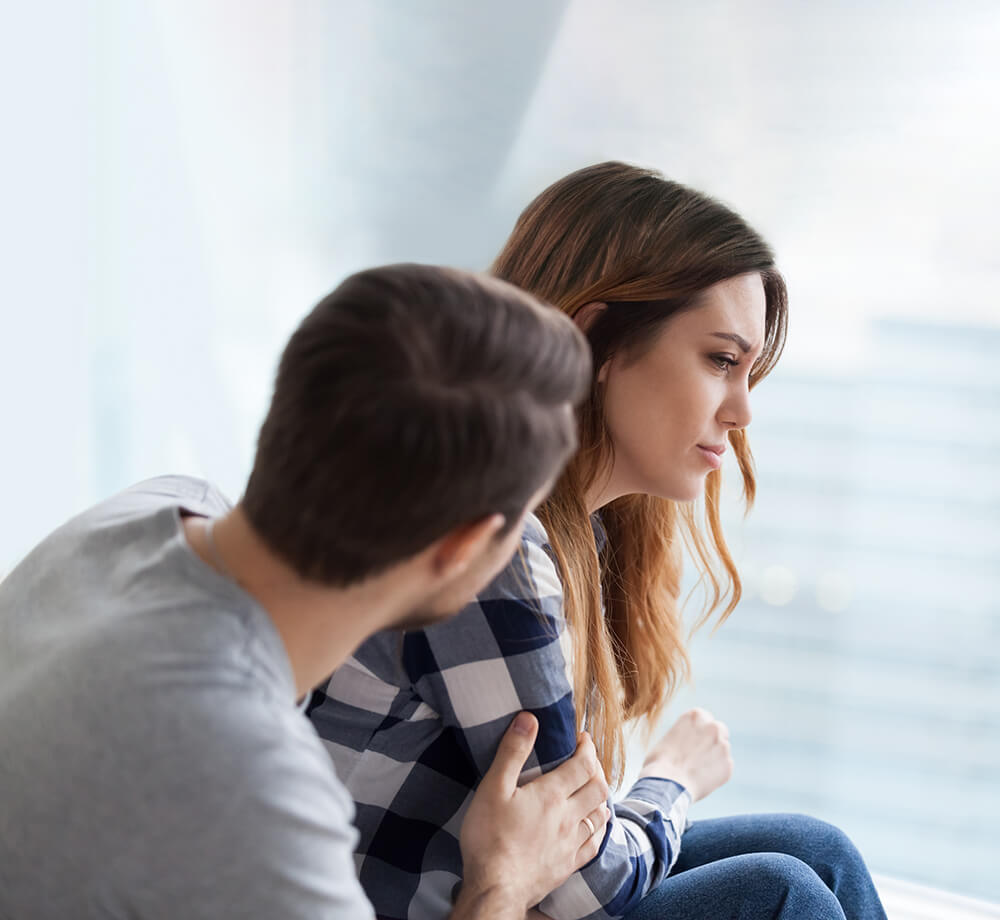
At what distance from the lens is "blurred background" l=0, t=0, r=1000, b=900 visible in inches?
63.0

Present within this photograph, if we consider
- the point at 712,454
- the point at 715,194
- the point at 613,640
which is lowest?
→ the point at 613,640

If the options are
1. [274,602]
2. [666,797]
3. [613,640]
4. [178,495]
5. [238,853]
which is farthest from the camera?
[613,640]

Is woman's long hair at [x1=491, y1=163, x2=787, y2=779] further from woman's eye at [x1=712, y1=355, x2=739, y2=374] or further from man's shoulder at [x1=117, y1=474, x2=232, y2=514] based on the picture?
man's shoulder at [x1=117, y1=474, x2=232, y2=514]

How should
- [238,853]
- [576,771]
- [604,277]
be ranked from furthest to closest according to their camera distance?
[604,277], [576,771], [238,853]

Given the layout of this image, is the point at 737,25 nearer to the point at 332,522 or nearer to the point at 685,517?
the point at 685,517

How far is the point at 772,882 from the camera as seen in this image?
1019mm

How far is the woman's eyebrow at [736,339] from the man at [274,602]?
46 centimetres

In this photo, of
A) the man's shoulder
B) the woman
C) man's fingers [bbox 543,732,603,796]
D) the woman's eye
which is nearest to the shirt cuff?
the woman

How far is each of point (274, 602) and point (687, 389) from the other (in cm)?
60

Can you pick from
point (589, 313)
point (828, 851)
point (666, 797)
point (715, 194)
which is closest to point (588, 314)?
point (589, 313)

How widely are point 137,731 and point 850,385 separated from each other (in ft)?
4.48

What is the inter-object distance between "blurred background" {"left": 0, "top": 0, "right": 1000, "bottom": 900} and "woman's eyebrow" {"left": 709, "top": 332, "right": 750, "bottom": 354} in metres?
0.58

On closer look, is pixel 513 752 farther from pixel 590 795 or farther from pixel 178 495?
pixel 178 495

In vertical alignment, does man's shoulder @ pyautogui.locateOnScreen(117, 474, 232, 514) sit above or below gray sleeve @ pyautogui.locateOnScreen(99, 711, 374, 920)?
above
